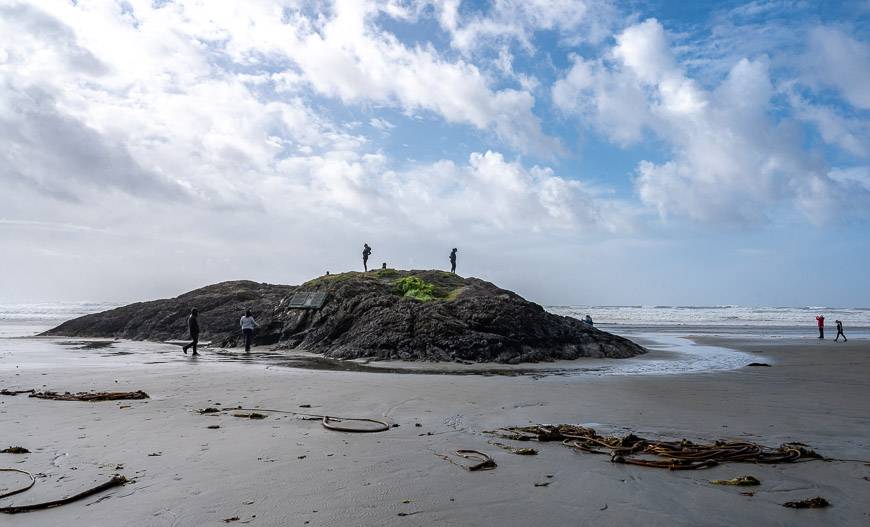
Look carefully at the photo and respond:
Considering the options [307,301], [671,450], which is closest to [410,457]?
[671,450]

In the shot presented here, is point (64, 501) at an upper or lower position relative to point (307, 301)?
lower

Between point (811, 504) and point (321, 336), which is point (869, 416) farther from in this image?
point (321, 336)

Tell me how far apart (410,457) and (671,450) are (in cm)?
276

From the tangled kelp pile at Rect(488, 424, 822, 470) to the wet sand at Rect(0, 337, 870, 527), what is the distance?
17cm

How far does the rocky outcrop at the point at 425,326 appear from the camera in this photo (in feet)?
57.0

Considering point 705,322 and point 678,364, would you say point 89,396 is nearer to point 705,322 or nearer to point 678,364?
point 678,364

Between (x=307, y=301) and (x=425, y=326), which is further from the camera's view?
(x=307, y=301)

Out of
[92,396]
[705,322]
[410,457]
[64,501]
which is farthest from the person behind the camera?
[705,322]

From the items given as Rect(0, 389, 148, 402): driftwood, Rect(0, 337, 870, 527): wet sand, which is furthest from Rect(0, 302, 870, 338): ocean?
Rect(0, 337, 870, 527): wet sand

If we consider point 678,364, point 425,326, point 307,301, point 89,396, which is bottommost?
point 678,364

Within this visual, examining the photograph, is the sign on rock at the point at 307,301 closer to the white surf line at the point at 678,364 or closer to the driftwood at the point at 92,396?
the white surf line at the point at 678,364

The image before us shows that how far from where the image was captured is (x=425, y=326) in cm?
1802

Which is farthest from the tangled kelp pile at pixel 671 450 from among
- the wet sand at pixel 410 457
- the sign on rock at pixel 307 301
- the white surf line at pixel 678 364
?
the sign on rock at pixel 307 301

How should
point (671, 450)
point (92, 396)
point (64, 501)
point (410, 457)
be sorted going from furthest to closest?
point (92, 396) → point (671, 450) → point (410, 457) → point (64, 501)
